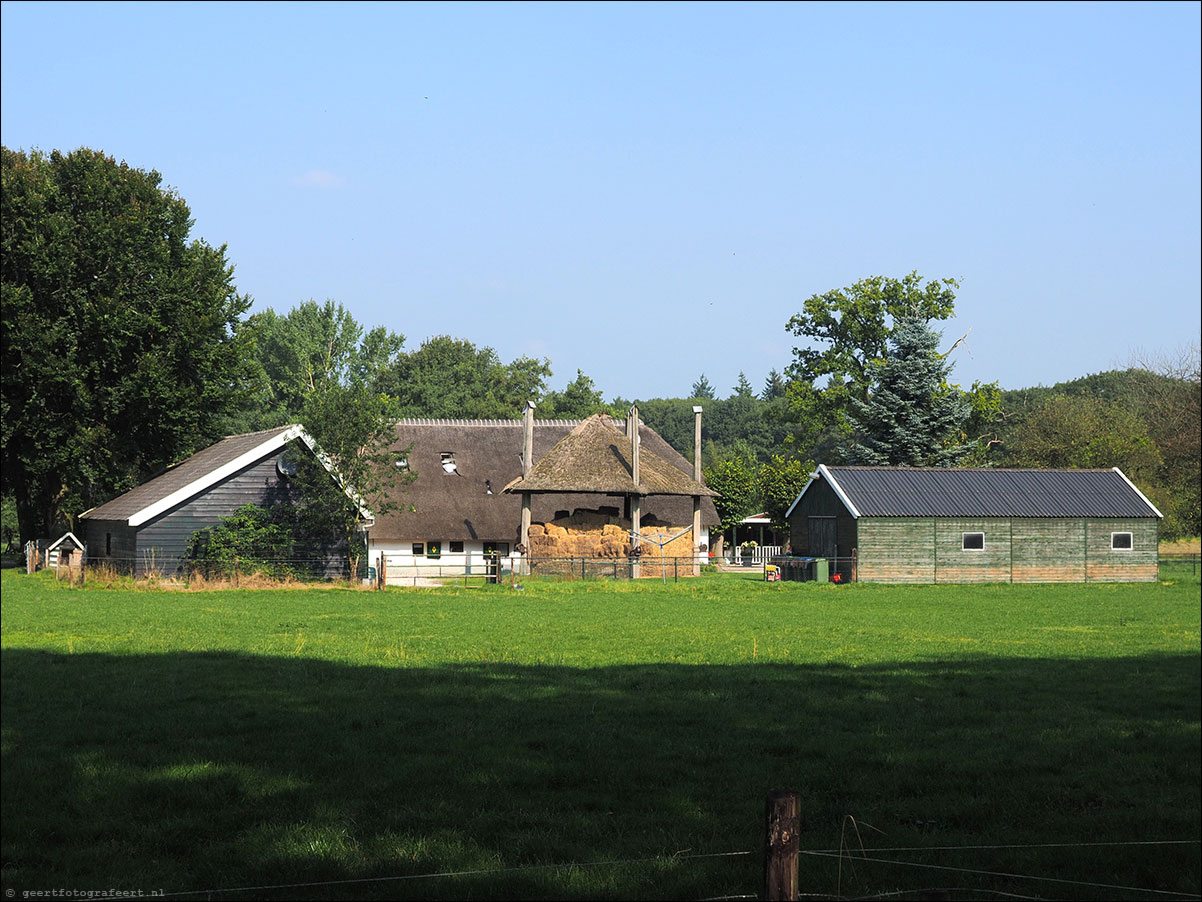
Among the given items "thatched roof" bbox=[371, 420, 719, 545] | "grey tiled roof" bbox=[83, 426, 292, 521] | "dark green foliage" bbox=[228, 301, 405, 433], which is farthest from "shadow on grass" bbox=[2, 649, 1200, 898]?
"dark green foliage" bbox=[228, 301, 405, 433]

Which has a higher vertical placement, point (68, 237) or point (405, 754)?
point (68, 237)

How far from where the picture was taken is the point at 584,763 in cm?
1081

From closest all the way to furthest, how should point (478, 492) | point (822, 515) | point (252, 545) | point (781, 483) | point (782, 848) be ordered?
point (782, 848), point (252, 545), point (822, 515), point (478, 492), point (781, 483)

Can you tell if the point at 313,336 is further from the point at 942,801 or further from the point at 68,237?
the point at 942,801

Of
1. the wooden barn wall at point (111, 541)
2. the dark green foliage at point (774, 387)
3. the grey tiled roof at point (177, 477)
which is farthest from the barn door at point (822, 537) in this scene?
the dark green foliage at point (774, 387)

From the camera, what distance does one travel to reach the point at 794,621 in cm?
2559

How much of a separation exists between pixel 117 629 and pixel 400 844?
15590mm

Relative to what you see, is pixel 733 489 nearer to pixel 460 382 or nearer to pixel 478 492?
pixel 478 492

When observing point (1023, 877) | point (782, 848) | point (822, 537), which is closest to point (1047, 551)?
point (822, 537)

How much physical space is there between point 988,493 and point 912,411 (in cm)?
1681

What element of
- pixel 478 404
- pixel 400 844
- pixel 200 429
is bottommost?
pixel 400 844

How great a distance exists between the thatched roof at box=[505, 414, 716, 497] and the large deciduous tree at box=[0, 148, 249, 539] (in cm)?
1313

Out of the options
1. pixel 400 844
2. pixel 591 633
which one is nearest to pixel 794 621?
pixel 591 633

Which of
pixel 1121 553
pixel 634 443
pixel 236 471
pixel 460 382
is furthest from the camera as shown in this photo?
pixel 460 382
